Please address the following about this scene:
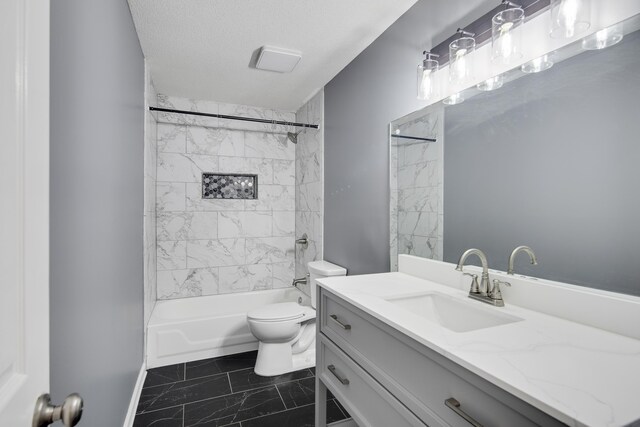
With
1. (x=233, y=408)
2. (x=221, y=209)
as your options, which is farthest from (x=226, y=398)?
(x=221, y=209)

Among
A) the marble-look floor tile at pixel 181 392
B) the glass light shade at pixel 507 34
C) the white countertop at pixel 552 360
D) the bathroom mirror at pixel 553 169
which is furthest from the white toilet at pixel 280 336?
the glass light shade at pixel 507 34

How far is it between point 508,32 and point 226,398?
2541mm

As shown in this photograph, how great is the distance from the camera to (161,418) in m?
1.93

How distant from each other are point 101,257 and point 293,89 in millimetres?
2419

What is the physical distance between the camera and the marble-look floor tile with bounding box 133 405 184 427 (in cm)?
188

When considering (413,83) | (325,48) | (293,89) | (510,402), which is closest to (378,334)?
(510,402)

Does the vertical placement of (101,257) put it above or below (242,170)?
below

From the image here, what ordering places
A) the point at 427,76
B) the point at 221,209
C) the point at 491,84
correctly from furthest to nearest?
1. the point at 221,209
2. the point at 427,76
3. the point at 491,84

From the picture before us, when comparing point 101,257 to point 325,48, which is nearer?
point 101,257

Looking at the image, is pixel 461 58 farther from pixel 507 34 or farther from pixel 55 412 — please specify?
pixel 55 412

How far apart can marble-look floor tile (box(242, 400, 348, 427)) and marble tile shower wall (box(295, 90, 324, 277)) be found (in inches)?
54.0

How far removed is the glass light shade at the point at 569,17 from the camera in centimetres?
104

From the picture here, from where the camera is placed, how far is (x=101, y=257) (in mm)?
1281

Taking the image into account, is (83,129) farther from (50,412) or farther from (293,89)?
(293,89)
